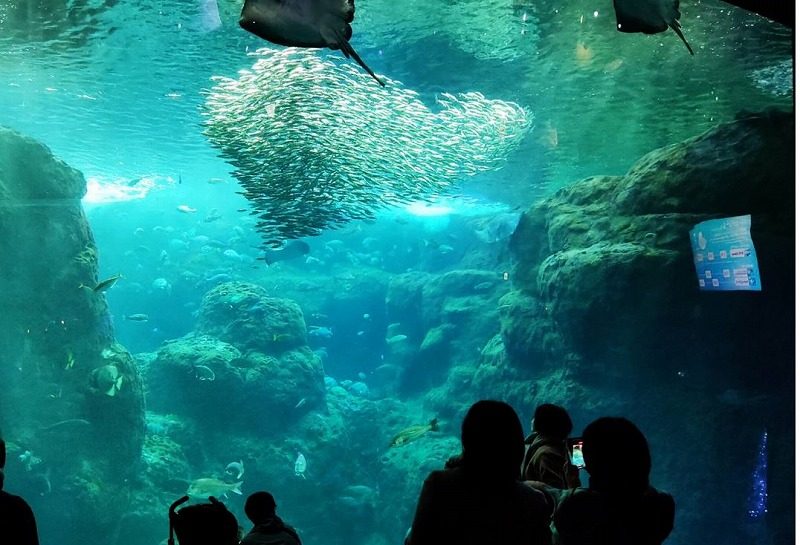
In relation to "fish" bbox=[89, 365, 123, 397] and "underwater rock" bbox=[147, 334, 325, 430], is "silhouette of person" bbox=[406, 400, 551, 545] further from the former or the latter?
"underwater rock" bbox=[147, 334, 325, 430]

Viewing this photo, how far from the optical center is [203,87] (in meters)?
13.7

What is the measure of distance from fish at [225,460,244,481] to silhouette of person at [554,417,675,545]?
11.3 meters

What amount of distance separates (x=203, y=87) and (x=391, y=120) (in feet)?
17.0

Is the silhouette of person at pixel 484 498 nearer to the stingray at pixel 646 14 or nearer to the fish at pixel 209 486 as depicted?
the stingray at pixel 646 14

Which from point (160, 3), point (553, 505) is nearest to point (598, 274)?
point (553, 505)

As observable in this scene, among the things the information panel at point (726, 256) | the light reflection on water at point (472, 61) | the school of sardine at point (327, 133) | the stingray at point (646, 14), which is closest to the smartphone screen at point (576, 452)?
the stingray at point (646, 14)

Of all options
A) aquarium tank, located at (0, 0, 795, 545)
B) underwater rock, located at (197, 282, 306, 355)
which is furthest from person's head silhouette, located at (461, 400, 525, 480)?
underwater rock, located at (197, 282, 306, 355)

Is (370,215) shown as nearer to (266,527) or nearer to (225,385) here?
(225,385)

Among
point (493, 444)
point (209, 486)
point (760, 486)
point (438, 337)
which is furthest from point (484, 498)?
point (438, 337)

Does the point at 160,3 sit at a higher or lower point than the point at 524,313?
higher

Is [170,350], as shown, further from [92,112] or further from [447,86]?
[447,86]

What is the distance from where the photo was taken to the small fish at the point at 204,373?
1384 centimetres

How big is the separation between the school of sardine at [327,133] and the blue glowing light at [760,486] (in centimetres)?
956

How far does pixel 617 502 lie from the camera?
1.87 metres
